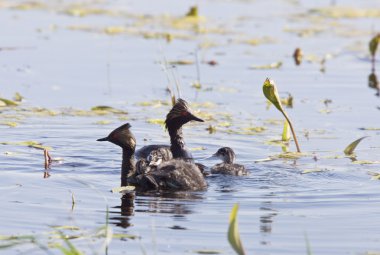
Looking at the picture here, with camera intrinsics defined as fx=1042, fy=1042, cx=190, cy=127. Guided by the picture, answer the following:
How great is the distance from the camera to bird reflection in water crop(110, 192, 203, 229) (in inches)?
375

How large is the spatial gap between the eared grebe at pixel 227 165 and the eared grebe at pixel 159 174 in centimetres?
51

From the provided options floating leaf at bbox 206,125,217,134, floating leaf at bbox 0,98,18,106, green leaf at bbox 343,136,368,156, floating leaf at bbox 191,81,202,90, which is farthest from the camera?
floating leaf at bbox 191,81,202,90

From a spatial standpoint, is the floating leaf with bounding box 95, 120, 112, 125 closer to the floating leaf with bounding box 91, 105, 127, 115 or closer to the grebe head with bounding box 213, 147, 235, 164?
the floating leaf with bounding box 91, 105, 127, 115

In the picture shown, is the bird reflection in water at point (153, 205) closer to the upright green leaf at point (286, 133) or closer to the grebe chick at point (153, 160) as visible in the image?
the grebe chick at point (153, 160)

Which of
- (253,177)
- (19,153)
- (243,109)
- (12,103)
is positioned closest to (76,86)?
(12,103)

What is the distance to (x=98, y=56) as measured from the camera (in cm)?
1869

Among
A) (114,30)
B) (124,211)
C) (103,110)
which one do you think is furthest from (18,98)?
(114,30)

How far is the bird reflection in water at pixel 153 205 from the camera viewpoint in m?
9.54

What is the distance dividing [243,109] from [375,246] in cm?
659

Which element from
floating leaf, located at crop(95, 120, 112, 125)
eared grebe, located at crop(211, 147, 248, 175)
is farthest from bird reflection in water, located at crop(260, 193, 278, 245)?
floating leaf, located at crop(95, 120, 112, 125)

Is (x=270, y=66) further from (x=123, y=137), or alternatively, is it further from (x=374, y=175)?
(x=123, y=137)

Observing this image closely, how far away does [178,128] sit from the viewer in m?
12.7

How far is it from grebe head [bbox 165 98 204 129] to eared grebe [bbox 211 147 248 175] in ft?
2.13

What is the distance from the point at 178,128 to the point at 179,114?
177 mm
